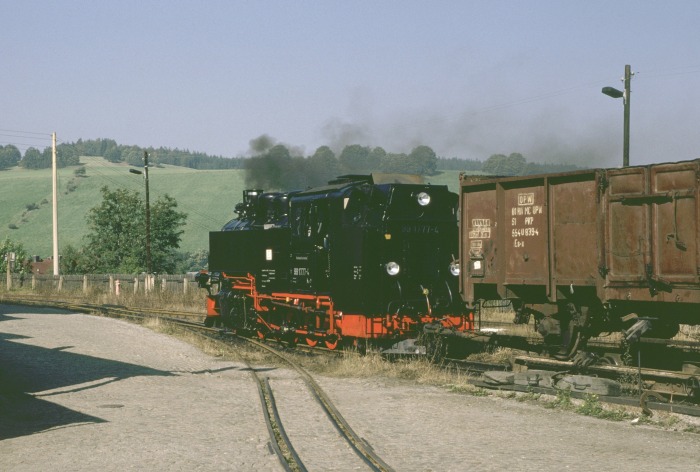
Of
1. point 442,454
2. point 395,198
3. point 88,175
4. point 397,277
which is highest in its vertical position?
point 88,175

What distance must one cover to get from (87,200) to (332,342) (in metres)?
118

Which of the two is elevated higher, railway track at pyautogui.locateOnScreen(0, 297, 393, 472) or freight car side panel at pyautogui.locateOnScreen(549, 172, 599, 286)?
freight car side panel at pyautogui.locateOnScreen(549, 172, 599, 286)

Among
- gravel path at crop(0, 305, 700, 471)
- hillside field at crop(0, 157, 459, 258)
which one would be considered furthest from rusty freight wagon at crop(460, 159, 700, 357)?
hillside field at crop(0, 157, 459, 258)

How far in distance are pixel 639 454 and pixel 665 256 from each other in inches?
128

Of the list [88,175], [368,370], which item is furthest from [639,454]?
[88,175]

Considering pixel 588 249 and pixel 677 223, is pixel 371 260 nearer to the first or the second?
pixel 588 249

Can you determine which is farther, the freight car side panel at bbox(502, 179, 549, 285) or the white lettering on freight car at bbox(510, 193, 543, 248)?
the white lettering on freight car at bbox(510, 193, 543, 248)

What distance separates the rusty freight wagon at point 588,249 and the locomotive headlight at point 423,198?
260 cm

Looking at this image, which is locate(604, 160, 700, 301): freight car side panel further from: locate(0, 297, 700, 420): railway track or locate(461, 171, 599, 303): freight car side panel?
locate(0, 297, 700, 420): railway track

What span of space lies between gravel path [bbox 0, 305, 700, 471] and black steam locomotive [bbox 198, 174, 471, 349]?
202 cm

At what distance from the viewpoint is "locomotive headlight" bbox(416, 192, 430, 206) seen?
56.1 feet

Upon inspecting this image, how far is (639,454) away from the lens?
8977 millimetres

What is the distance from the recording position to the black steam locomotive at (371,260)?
54.2 ft

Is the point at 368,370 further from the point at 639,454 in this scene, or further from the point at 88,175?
the point at 88,175
